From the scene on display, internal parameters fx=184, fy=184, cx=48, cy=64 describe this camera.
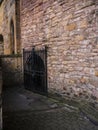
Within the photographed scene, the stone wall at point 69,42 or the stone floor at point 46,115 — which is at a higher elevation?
the stone wall at point 69,42

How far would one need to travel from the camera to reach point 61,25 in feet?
17.3

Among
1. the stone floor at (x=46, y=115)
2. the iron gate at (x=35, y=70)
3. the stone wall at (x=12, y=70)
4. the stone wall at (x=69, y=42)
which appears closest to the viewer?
the stone floor at (x=46, y=115)

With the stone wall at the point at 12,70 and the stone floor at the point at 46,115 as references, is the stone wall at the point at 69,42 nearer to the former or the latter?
the stone floor at the point at 46,115

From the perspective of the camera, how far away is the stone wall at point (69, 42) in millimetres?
4277

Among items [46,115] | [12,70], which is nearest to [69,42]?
[46,115]

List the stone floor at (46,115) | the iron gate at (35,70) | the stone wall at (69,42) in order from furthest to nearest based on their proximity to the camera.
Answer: the iron gate at (35,70) → the stone wall at (69,42) → the stone floor at (46,115)

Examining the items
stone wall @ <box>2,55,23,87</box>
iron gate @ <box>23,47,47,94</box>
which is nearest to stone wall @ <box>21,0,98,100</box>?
iron gate @ <box>23,47,47,94</box>

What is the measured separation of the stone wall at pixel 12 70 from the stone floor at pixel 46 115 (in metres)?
1.94

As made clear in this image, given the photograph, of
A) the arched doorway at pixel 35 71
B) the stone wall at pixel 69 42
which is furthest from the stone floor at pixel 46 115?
the arched doorway at pixel 35 71

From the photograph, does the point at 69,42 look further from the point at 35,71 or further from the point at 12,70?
the point at 12,70

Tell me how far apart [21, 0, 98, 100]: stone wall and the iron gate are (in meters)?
0.31

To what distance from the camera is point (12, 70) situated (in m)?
7.82

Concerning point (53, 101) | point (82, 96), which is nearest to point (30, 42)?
point (53, 101)

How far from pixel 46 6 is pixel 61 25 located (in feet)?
3.55
